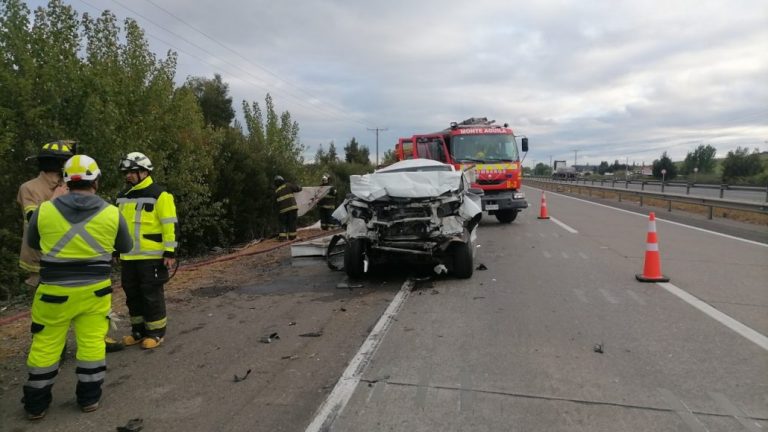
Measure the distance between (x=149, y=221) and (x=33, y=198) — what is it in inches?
39.0

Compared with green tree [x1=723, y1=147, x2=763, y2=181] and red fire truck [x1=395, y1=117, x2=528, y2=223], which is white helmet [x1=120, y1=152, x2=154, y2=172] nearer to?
red fire truck [x1=395, y1=117, x2=528, y2=223]

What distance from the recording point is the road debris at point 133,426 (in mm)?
3418

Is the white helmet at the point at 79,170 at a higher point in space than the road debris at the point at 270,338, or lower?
higher

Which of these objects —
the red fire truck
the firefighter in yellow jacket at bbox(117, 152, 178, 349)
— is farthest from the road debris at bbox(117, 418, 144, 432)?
the red fire truck

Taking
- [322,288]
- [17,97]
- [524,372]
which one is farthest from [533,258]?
[17,97]

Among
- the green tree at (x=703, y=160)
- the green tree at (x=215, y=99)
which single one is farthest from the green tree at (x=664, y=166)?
the green tree at (x=215, y=99)

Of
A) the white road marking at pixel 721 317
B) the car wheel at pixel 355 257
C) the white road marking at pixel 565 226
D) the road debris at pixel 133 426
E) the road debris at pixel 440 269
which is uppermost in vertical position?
the car wheel at pixel 355 257

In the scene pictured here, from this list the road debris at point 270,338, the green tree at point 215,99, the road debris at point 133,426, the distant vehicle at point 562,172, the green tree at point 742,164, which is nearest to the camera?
the road debris at point 133,426

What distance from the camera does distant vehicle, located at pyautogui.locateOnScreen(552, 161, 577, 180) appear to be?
79.7 metres

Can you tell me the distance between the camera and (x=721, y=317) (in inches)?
228

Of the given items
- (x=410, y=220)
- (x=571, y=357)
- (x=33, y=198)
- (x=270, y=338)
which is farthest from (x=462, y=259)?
(x=33, y=198)

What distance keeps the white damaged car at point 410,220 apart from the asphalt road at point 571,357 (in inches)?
23.5

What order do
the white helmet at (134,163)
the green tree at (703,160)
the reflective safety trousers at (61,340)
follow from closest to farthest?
the reflective safety trousers at (61,340) → the white helmet at (134,163) → the green tree at (703,160)

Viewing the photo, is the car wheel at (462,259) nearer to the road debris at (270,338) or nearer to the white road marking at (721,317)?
the white road marking at (721,317)
